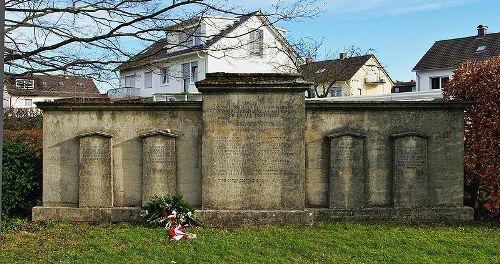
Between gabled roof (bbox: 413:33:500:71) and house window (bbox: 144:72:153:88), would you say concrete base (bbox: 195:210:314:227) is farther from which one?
house window (bbox: 144:72:153:88)

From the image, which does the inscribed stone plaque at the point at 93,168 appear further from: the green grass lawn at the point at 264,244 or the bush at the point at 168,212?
the bush at the point at 168,212

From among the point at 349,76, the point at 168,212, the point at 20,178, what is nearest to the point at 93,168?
the point at 20,178

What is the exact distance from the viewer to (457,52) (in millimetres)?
41969

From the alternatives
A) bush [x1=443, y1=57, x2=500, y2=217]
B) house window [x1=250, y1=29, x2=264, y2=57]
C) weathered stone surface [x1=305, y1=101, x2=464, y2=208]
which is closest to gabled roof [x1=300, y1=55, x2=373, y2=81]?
house window [x1=250, y1=29, x2=264, y2=57]

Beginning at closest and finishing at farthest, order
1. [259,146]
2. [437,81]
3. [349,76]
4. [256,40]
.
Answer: [259,146] < [256,40] < [437,81] < [349,76]

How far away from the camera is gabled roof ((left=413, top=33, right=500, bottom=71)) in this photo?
133 ft

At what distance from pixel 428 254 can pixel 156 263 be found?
14.0 ft

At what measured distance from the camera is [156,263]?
7.43m

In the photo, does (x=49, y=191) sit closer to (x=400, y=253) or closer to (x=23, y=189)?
(x=23, y=189)

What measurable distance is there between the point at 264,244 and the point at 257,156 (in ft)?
7.34

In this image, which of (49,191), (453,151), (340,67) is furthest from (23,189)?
(340,67)

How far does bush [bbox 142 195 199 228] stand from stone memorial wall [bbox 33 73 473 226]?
0.45 meters

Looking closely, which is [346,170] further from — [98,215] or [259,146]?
[98,215]

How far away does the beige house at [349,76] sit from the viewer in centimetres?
3947
